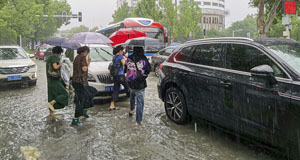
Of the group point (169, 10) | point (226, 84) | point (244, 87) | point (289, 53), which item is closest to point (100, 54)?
point (226, 84)

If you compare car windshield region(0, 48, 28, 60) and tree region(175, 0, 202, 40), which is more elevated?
tree region(175, 0, 202, 40)

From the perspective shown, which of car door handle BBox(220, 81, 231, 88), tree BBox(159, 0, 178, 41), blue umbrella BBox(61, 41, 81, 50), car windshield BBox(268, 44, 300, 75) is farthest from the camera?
tree BBox(159, 0, 178, 41)

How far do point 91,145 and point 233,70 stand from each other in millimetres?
2592

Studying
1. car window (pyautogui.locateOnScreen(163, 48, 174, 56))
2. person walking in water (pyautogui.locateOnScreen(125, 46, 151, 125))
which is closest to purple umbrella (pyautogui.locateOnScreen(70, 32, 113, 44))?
person walking in water (pyautogui.locateOnScreen(125, 46, 151, 125))

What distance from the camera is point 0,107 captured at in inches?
287

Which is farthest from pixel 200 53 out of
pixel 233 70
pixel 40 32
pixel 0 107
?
pixel 40 32

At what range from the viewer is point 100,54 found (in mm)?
8602

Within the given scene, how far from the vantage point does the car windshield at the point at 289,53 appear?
355cm

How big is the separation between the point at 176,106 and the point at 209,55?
1318 millimetres

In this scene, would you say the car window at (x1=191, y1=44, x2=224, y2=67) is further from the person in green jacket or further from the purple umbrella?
the person in green jacket

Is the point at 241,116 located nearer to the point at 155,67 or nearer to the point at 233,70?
the point at 233,70

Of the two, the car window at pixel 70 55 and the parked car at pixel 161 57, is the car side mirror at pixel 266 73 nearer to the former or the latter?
the car window at pixel 70 55

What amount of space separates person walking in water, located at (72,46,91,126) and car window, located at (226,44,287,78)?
2752 millimetres

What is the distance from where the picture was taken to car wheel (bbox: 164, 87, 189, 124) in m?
5.21
